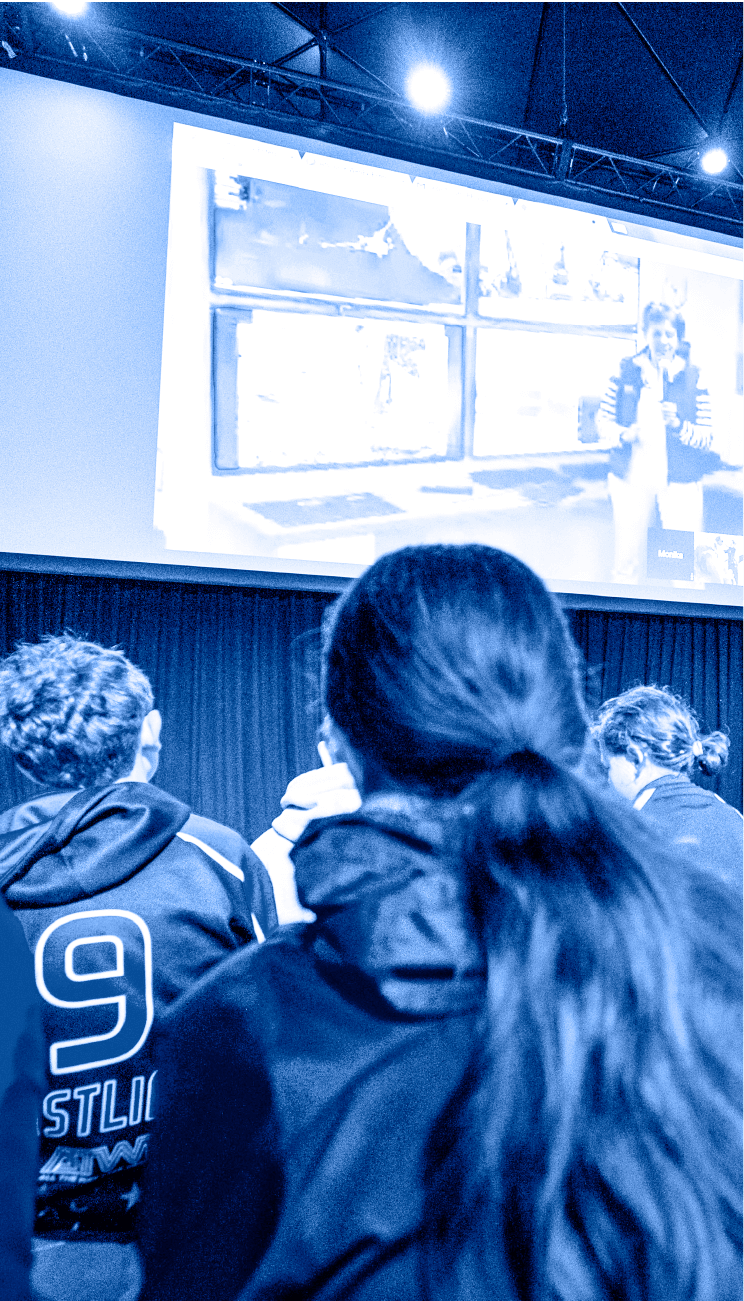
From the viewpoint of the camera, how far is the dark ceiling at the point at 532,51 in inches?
139


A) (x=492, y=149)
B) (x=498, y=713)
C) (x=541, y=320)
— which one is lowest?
(x=498, y=713)

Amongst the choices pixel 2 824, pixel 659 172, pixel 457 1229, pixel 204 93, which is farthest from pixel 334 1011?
pixel 659 172

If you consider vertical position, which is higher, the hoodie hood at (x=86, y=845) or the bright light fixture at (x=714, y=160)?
the bright light fixture at (x=714, y=160)

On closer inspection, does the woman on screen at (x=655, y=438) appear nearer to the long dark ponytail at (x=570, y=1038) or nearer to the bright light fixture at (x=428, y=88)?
the bright light fixture at (x=428, y=88)

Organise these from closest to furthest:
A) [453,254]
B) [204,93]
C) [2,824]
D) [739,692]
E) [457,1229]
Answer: [457,1229], [2,824], [204,93], [453,254], [739,692]

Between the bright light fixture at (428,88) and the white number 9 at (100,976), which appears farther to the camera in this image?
the bright light fixture at (428,88)

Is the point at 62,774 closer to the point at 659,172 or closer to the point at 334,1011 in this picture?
the point at 334,1011

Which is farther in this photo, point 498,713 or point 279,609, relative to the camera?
point 279,609

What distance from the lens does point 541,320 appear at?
11.8 ft

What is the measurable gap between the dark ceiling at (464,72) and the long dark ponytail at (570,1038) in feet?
10.5

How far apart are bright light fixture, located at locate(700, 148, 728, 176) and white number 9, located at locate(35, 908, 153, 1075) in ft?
12.6

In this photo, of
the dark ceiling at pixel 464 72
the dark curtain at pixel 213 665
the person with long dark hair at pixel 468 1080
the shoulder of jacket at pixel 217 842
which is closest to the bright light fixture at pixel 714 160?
the dark ceiling at pixel 464 72

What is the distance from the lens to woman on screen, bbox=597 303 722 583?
3682mm

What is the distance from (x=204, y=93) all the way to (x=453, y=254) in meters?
1.02
